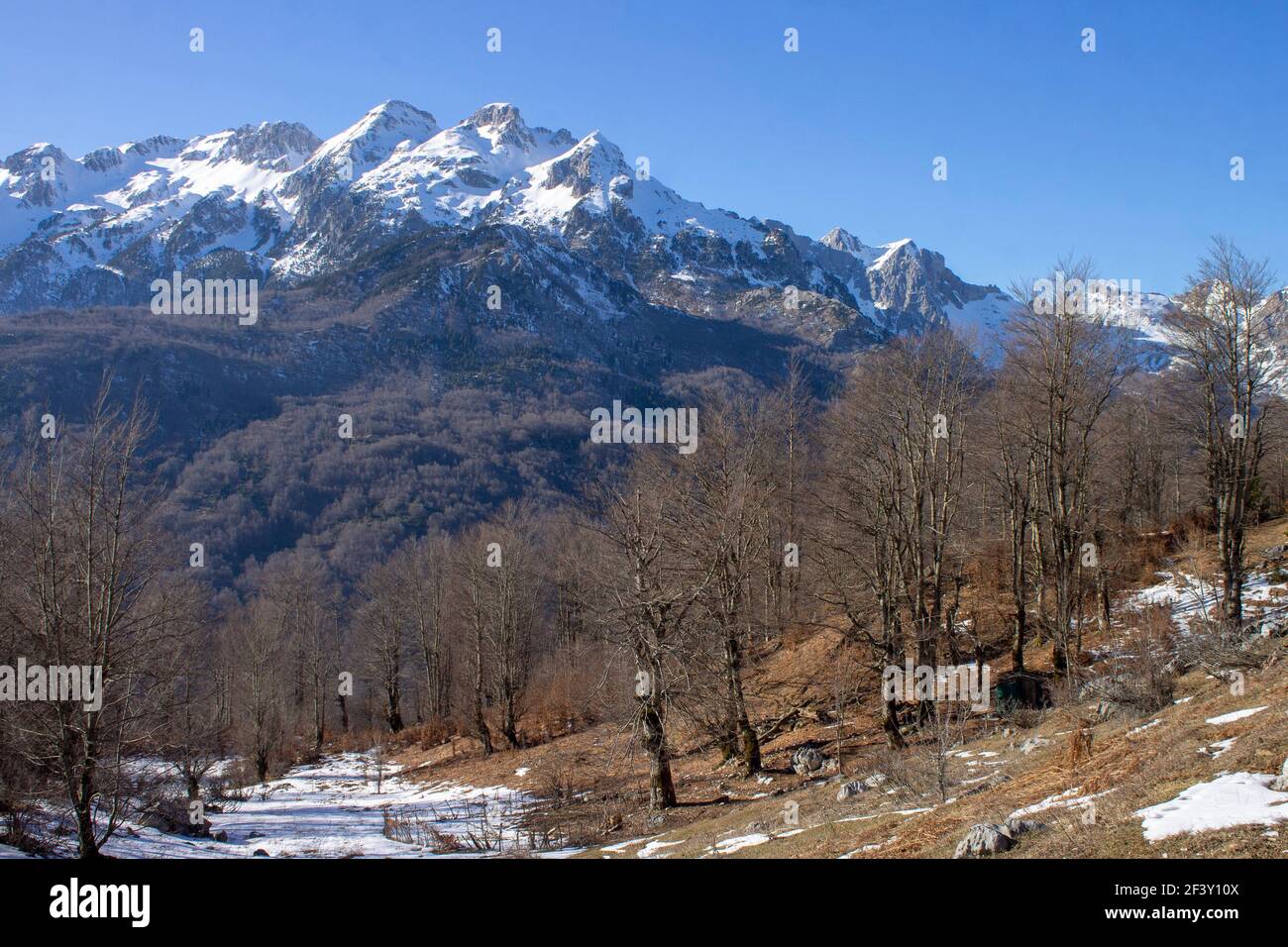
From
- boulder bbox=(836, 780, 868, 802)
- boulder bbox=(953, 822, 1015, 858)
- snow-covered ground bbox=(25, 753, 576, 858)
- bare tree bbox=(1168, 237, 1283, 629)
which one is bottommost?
snow-covered ground bbox=(25, 753, 576, 858)

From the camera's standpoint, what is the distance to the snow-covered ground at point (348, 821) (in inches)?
706

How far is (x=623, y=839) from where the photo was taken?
16.4m

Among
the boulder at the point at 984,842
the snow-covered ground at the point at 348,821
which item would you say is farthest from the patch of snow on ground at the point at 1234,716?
the snow-covered ground at the point at 348,821

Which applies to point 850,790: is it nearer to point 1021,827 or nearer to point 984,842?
point 1021,827

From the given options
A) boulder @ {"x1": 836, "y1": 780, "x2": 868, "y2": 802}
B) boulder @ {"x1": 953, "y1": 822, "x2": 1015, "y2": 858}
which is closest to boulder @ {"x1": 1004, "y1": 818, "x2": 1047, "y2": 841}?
boulder @ {"x1": 953, "y1": 822, "x2": 1015, "y2": 858}

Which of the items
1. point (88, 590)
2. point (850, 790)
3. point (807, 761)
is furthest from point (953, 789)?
point (88, 590)

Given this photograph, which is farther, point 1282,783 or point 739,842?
point 739,842

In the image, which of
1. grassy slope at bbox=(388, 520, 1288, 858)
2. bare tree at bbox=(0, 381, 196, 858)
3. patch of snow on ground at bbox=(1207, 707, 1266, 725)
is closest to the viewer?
grassy slope at bbox=(388, 520, 1288, 858)

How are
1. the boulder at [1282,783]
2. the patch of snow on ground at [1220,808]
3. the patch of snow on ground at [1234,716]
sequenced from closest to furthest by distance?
the patch of snow on ground at [1220,808]
the boulder at [1282,783]
the patch of snow on ground at [1234,716]

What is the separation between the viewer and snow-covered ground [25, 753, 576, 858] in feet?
58.9

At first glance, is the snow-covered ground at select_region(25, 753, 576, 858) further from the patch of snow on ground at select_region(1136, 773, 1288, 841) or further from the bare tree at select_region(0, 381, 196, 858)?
the patch of snow on ground at select_region(1136, 773, 1288, 841)

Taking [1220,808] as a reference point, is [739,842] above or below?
below

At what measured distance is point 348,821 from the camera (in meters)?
25.0

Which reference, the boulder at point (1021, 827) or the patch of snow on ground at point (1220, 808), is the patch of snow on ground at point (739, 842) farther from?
the patch of snow on ground at point (1220, 808)
